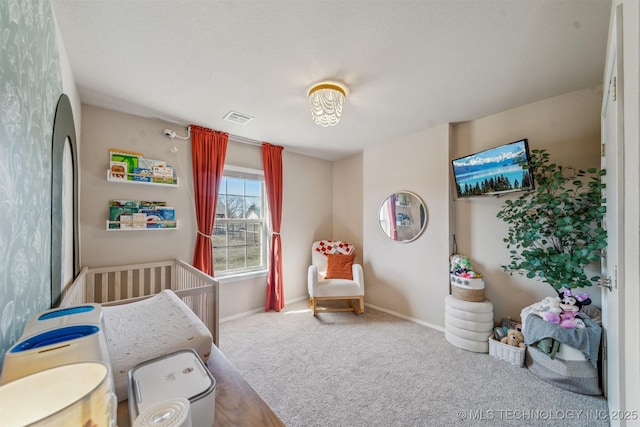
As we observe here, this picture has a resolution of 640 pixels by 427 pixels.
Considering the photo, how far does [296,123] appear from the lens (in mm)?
2809

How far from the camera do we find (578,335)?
71.5 inches

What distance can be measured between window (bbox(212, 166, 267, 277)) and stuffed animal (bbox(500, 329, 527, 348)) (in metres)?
2.87

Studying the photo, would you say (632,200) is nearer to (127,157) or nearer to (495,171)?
(495,171)

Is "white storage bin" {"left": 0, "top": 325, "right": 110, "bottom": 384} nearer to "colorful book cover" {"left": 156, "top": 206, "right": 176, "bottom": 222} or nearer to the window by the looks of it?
"colorful book cover" {"left": 156, "top": 206, "right": 176, "bottom": 222}

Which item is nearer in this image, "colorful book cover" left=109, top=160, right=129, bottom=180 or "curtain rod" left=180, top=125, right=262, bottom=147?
"colorful book cover" left=109, top=160, right=129, bottom=180

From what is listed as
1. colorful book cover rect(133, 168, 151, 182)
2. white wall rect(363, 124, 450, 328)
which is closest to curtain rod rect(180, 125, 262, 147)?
colorful book cover rect(133, 168, 151, 182)

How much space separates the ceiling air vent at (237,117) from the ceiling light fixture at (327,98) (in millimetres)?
852

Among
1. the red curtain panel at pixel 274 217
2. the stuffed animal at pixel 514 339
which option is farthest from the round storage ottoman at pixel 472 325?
the red curtain panel at pixel 274 217

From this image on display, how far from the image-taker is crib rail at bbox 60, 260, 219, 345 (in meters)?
1.90

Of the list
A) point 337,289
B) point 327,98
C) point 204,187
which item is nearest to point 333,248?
point 337,289

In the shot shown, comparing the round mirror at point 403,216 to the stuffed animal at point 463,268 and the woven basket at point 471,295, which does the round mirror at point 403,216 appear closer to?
the stuffed animal at point 463,268

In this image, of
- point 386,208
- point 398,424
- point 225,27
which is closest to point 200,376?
point 398,424

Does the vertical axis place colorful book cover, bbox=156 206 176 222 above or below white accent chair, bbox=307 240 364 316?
above

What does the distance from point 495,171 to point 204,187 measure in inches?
122
